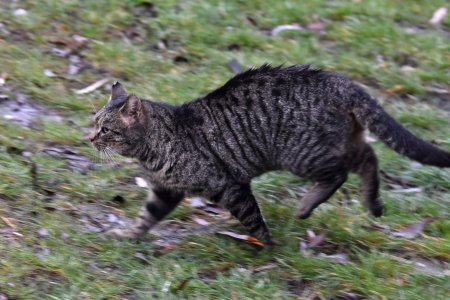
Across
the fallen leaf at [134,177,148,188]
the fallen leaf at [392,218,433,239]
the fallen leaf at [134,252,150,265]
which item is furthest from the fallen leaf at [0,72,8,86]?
the fallen leaf at [392,218,433,239]

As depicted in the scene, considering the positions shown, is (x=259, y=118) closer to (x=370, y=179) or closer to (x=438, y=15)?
(x=370, y=179)

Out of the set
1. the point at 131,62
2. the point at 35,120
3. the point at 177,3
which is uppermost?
the point at 177,3

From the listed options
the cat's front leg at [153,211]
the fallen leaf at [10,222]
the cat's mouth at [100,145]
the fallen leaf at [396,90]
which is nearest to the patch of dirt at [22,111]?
the cat's mouth at [100,145]

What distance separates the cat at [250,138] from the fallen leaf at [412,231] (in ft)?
1.39

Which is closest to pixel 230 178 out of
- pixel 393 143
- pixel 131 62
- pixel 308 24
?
pixel 393 143

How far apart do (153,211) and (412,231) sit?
5.30 feet

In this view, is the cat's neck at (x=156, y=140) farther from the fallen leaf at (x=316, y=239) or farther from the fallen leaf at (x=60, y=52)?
the fallen leaf at (x=60, y=52)

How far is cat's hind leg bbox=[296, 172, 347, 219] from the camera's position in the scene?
17.2 ft

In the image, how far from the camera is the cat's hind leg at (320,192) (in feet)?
17.2

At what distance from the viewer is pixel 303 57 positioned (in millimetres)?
7629

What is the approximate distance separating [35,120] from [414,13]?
13.2ft

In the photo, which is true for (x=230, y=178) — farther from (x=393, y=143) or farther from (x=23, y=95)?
(x=23, y=95)

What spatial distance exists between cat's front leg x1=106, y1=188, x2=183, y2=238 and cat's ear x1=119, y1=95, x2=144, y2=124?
18.1 inches

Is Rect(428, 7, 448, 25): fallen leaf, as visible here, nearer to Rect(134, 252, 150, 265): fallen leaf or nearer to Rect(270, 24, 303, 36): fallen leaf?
Rect(270, 24, 303, 36): fallen leaf
